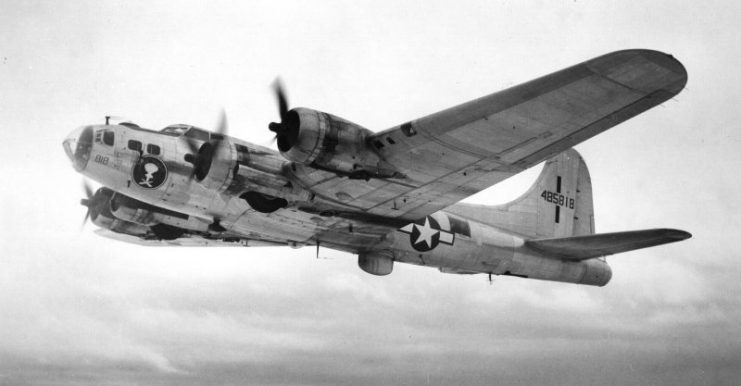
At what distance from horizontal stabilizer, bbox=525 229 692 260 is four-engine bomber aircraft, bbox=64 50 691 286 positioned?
0.04 metres

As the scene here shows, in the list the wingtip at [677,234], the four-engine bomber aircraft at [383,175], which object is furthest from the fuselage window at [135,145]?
the wingtip at [677,234]

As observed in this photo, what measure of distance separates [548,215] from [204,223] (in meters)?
10.0

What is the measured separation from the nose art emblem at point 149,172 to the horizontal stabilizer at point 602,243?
9.82 metres

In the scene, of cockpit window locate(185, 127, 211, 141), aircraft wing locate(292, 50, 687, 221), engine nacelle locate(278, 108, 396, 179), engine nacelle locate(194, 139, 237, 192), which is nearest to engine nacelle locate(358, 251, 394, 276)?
aircraft wing locate(292, 50, 687, 221)

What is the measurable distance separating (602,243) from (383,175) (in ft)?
22.9

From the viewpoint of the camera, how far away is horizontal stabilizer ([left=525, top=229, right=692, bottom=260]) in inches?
650

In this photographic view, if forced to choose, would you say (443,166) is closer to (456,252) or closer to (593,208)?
(456,252)

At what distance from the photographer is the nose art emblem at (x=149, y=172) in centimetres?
1472

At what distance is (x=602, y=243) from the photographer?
18469 mm

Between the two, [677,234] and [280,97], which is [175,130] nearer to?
[280,97]

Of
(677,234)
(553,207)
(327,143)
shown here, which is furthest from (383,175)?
(553,207)

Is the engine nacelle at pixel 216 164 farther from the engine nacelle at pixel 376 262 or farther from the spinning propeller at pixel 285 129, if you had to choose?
the engine nacelle at pixel 376 262

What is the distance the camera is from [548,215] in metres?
21.7

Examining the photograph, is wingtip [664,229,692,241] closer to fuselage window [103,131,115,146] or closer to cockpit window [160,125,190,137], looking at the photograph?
cockpit window [160,125,190,137]
